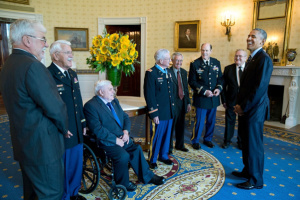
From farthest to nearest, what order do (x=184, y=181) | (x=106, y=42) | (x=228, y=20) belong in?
(x=228, y=20)
(x=106, y=42)
(x=184, y=181)

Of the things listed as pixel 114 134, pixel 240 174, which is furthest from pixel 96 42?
pixel 240 174

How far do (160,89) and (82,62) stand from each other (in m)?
5.44

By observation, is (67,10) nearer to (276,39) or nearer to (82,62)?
(82,62)

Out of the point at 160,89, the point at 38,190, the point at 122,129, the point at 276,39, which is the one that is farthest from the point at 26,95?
the point at 276,39

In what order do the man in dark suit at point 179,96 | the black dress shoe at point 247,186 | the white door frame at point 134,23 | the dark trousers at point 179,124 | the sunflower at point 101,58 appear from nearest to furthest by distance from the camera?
1. the black dress shoe at point 247,186
2. the sunflower at point 101,58
3. the man in dark suit at point 179,96
4. the dark trousers at point 179,124
5. the white door frame at point 134,23

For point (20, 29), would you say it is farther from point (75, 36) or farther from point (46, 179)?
point (75, 36)

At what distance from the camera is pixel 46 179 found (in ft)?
5.07

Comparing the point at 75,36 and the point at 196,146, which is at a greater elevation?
the point at 75,36

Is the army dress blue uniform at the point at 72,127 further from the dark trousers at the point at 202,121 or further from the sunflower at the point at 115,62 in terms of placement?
the dark trousers at the point at 202,121

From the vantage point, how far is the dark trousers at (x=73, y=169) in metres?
2.19

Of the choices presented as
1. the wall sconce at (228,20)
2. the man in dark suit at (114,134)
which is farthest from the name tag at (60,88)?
the wall sconce at (228,20)

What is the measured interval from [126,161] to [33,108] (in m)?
1.15

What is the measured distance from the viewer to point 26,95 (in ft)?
4.61

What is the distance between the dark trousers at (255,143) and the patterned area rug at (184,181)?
39 centimetres
